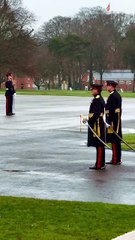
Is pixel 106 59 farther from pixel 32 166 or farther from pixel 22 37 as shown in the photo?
pixel 32 166

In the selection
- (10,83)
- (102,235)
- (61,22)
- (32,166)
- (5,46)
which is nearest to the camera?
(102,235)

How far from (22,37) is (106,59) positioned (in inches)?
1167

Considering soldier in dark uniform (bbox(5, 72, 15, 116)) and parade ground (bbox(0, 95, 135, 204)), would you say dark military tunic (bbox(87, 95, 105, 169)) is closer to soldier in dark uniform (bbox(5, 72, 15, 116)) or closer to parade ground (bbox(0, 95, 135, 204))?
parade ground (bbox(0, 95, 135, 204))

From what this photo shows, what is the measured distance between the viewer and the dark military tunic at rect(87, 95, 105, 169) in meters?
12.5

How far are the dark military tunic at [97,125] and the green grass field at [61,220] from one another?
143 inches

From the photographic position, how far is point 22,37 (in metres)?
80.0

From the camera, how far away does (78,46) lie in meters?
106

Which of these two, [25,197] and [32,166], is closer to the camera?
[25,197]

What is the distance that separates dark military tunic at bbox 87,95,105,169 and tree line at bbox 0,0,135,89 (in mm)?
70737

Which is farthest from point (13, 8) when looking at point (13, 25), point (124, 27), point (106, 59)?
point (124, 27)

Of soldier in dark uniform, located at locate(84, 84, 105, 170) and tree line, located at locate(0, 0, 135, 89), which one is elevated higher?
tree line, located at locate(0, 0, 135, 89)

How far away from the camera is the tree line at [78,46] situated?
9519cm

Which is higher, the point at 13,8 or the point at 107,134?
the point at 13,8

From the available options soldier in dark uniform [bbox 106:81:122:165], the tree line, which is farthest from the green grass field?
the tree line
